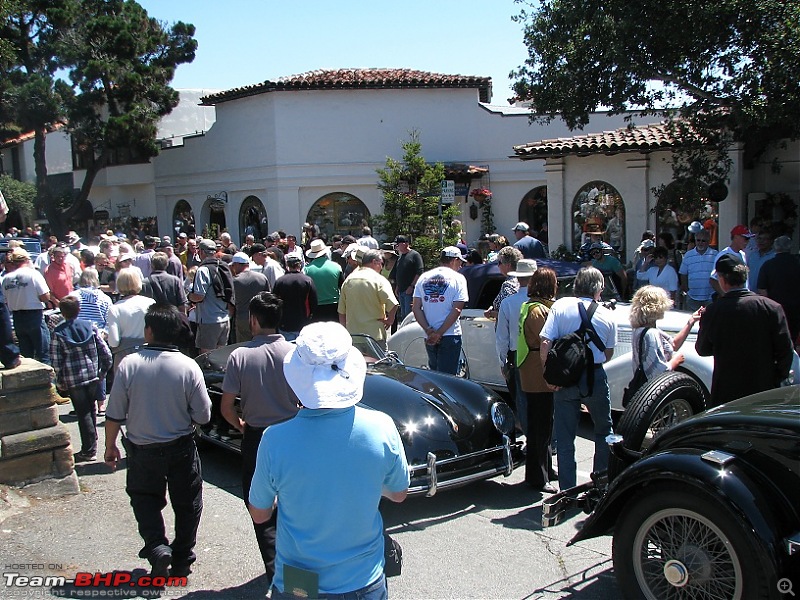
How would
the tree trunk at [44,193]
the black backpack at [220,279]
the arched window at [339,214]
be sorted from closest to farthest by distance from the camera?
the black backpack at [220,279] → the arched window at [339,214] → the tree trunk at [44,193]

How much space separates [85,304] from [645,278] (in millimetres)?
7801

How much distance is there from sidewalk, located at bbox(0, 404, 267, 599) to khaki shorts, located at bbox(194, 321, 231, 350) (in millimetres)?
3274

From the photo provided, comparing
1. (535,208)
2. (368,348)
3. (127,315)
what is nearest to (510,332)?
(368,348)

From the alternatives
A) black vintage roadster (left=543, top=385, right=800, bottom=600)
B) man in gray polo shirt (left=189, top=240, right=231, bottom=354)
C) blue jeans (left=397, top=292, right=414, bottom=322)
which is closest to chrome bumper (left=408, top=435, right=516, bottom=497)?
black vintage roadster (left=543, top=385, right=800, bottom=600)

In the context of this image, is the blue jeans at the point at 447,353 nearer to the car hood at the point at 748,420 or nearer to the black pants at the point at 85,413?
the black pants at the point at 85,413

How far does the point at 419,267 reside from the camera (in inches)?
437

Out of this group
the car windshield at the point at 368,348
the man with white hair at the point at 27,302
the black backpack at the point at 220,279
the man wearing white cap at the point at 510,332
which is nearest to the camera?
the man wearing white cap at the point at 510,332

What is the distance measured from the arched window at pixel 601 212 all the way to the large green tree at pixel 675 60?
11.0 feet

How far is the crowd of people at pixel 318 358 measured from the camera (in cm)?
272

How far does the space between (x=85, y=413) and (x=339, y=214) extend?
58.9 ft

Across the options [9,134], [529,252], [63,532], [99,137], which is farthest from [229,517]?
[9,134]

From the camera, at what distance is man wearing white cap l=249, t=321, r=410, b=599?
268cm

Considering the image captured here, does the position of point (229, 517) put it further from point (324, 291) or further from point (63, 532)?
Result: point (324, 291)

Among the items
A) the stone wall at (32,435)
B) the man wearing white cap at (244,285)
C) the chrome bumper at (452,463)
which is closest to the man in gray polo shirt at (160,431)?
the chrome bumper at (452,463)
